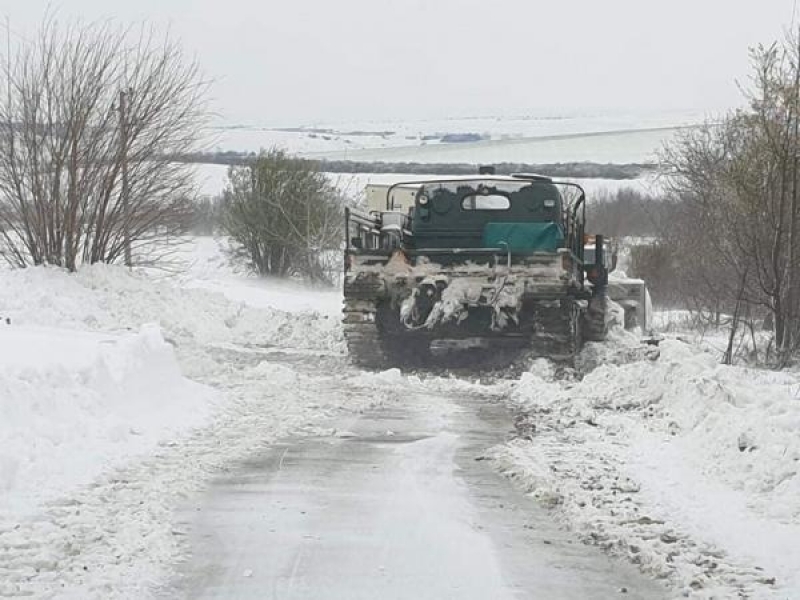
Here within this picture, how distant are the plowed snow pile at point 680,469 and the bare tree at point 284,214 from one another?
24273 millimetres

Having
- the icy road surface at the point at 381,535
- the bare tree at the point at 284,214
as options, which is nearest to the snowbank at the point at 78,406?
the icy road surface at the point at 381,535

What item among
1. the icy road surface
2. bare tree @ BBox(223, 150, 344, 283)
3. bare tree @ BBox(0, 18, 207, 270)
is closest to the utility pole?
bare tree @ BBox(0, 18, 207, 270)

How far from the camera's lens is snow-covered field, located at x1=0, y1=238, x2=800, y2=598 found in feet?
19.6

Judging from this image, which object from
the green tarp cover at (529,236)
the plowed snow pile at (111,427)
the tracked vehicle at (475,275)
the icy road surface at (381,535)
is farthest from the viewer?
the green tarp cover at (529,236)

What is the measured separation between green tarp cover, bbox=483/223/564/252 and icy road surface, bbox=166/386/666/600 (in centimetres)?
636

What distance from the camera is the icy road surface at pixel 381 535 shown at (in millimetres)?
5582

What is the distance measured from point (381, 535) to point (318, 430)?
379cm

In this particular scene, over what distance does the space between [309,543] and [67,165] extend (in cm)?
1438

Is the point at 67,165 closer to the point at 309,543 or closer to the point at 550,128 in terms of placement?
the point at 309,543

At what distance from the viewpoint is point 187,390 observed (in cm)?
1170

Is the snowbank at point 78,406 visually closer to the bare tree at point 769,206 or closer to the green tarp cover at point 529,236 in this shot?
the green tarp cover at point 529,236

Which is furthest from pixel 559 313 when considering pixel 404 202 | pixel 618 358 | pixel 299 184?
pixel 299 184

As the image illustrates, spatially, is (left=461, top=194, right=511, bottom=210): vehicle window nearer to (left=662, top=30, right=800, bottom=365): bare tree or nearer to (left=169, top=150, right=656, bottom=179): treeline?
(left=662, top=30, right=800, bottom=365): bare tree

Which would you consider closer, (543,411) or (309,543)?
(309,543)
